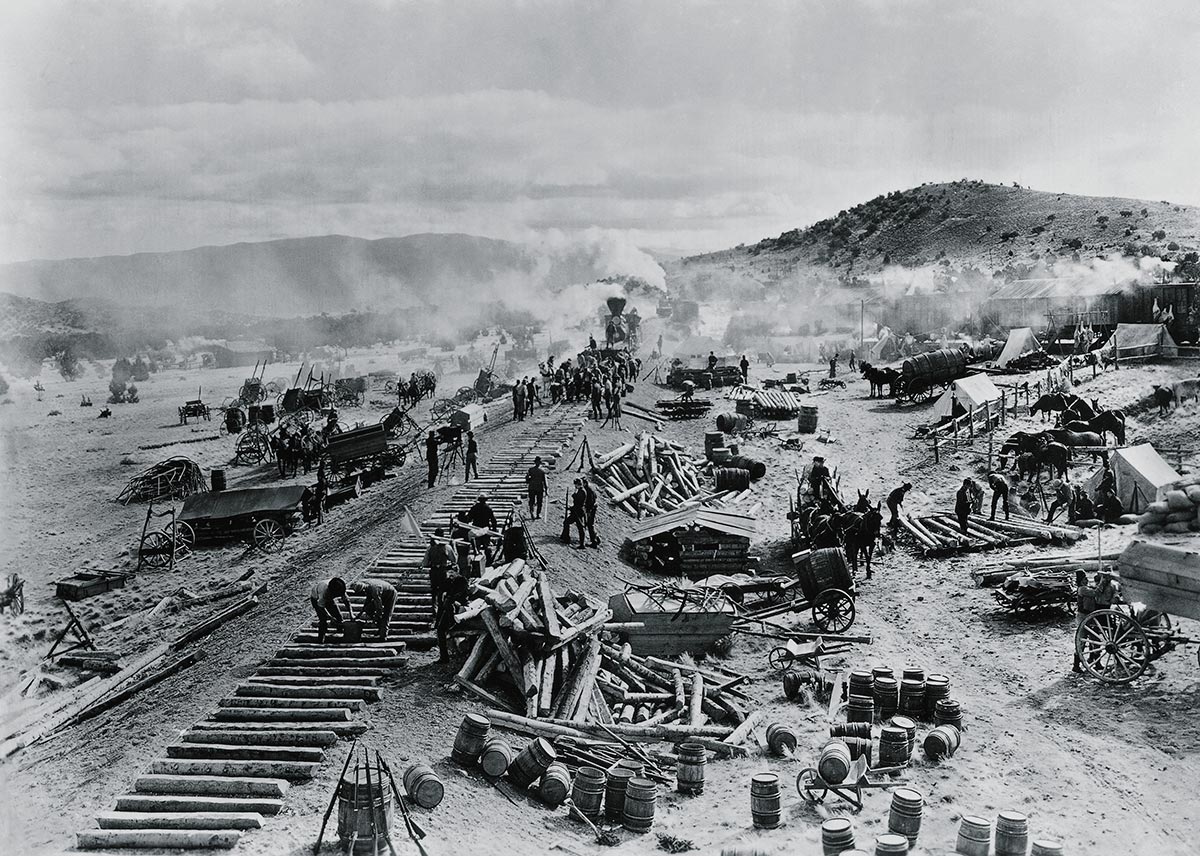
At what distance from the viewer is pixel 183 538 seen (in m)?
25.0

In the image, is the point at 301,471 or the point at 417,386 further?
the point at 417,386

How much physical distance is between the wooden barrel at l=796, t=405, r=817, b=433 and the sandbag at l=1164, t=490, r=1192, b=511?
21.6 m

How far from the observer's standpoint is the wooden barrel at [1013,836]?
28.7 feet

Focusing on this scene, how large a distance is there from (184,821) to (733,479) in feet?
65.6

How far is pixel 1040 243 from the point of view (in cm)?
9081

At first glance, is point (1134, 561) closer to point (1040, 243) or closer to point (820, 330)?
point (820, 330)

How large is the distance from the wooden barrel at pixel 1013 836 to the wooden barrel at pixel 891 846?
947 millimetres

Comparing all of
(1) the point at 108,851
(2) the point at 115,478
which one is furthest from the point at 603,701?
(2) the point at 115,478

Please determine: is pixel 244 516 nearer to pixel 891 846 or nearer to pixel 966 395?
pixel 891 846

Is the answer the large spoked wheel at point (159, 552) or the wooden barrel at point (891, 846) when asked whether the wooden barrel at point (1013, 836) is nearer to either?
the wooden barrel at point (891, 846)

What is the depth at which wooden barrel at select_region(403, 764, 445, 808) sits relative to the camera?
32.0 feet

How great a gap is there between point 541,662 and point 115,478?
92.2 ft

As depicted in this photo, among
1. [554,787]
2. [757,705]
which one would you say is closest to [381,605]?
[554,787]

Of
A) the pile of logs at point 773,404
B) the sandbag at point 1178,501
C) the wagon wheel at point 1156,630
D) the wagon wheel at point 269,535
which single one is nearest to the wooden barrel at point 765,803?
the wagon wheel at point 1156,630
